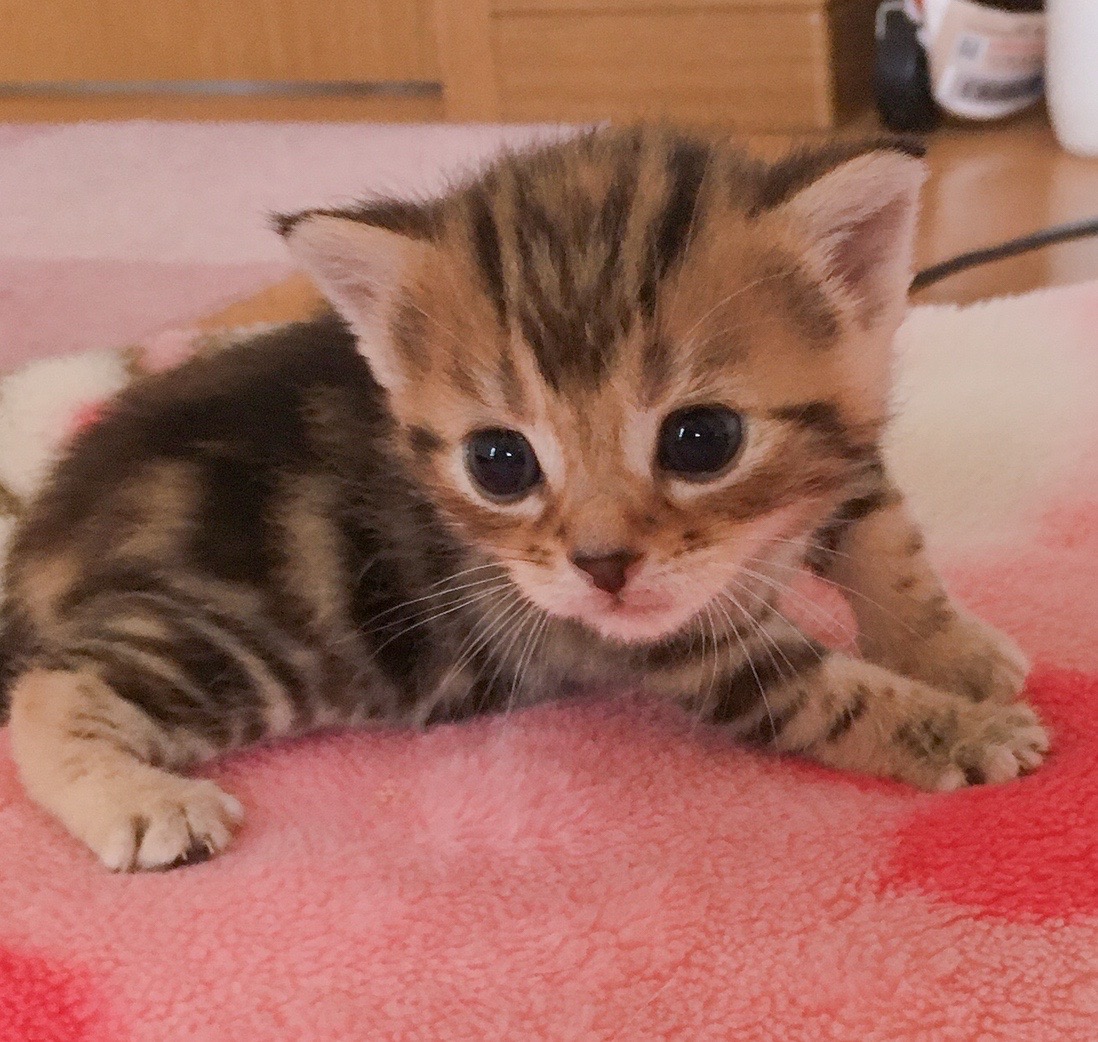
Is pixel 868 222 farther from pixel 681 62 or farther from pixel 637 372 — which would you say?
pixel 681 62

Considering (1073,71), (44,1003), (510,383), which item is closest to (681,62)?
(1073,71)

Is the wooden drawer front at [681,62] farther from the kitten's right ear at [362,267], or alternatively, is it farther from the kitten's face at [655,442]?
Answer: the kitten's face at [655,442]

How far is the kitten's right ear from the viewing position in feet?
3.24

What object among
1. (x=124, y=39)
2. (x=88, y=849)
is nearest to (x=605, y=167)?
(x=88, y=849)

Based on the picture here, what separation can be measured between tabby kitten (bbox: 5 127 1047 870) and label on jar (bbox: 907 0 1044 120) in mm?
1700

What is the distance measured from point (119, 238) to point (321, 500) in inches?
66.3

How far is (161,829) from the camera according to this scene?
94cm

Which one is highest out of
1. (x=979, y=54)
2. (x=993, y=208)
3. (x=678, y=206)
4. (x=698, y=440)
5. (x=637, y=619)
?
(x=678, y=206)

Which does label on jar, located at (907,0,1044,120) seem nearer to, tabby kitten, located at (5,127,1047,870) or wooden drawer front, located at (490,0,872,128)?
wooden drawer front, located at (490,0,872,128)

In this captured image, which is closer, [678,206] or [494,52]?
[678,206]

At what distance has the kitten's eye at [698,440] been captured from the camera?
89cm

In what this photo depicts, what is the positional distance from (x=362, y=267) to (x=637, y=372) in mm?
265

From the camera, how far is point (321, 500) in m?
1.15

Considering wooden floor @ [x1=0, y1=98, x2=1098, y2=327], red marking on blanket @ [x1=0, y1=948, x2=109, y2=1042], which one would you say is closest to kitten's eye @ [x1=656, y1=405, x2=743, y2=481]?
red marking on blanket @ [x1=0, y1=948, x2=109, y2=1042]
